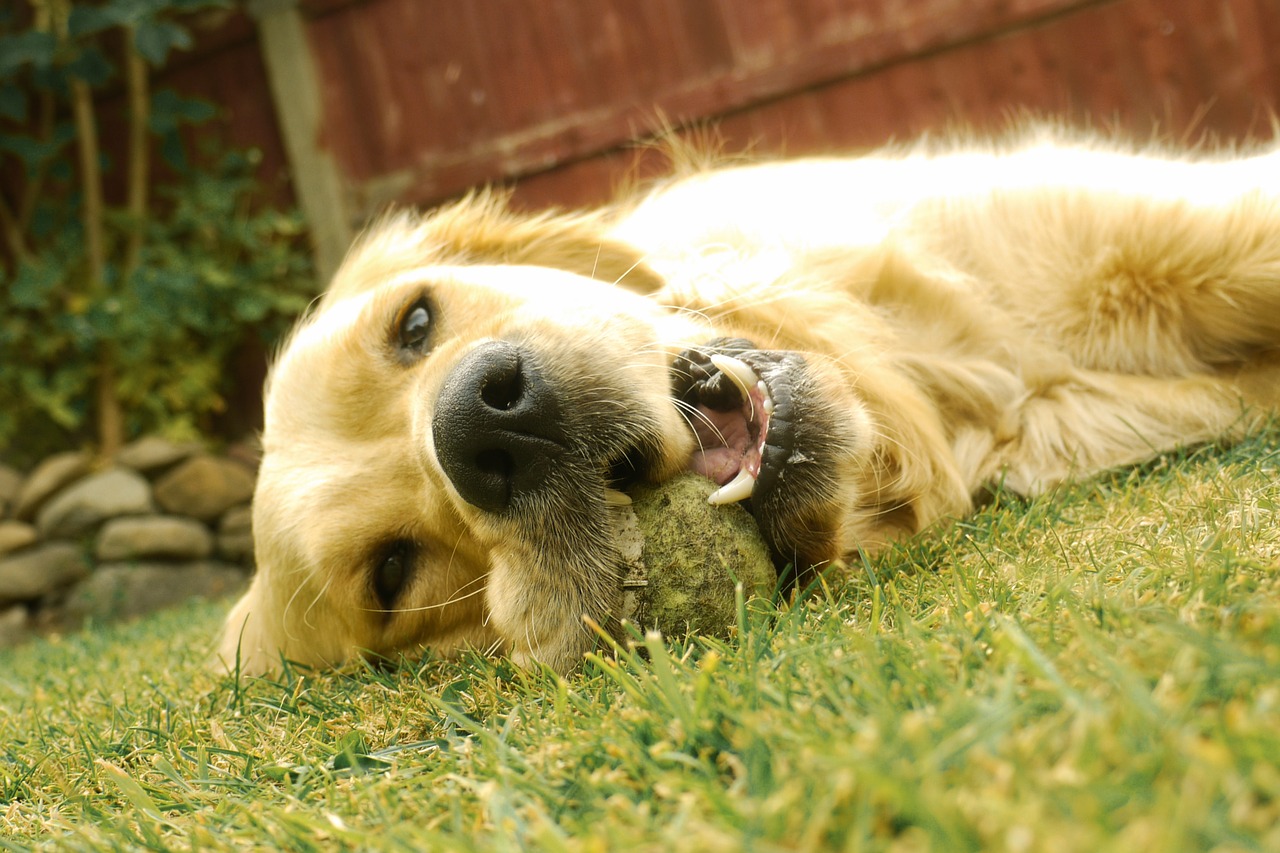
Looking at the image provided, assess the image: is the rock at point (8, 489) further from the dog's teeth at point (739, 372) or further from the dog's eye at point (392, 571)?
the dog's teeth at point (739, 372)

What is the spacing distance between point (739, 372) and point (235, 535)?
4.85m

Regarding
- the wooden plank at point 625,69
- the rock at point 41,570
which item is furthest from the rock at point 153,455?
the wooden plank at point 625,69

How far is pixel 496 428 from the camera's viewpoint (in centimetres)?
159

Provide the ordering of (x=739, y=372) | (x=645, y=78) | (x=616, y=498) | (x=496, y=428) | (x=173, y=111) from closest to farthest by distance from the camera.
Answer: (x=496, y=428) → (x=616, y=498) → (x=739, y=372) → (x=645, y=78) → (x=173, y=111)

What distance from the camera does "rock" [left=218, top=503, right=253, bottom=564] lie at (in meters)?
5.91

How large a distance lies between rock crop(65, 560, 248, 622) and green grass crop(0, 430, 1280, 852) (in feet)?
13.0

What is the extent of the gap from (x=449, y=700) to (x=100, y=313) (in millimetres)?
5283

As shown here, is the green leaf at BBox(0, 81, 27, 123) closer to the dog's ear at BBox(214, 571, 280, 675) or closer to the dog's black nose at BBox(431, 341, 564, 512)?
the dog's ear at BBox(214, 571, 280, 675)

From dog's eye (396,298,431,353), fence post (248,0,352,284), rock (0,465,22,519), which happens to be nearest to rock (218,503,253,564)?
rock (0,465,22,519)

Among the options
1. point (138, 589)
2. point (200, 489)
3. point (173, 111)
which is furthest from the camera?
point (173, 111)

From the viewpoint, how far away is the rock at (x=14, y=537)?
5730 mm

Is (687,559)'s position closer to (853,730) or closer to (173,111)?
(853,730)

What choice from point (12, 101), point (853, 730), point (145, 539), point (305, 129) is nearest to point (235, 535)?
point (145, 539)

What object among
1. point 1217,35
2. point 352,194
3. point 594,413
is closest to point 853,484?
point 594,413
